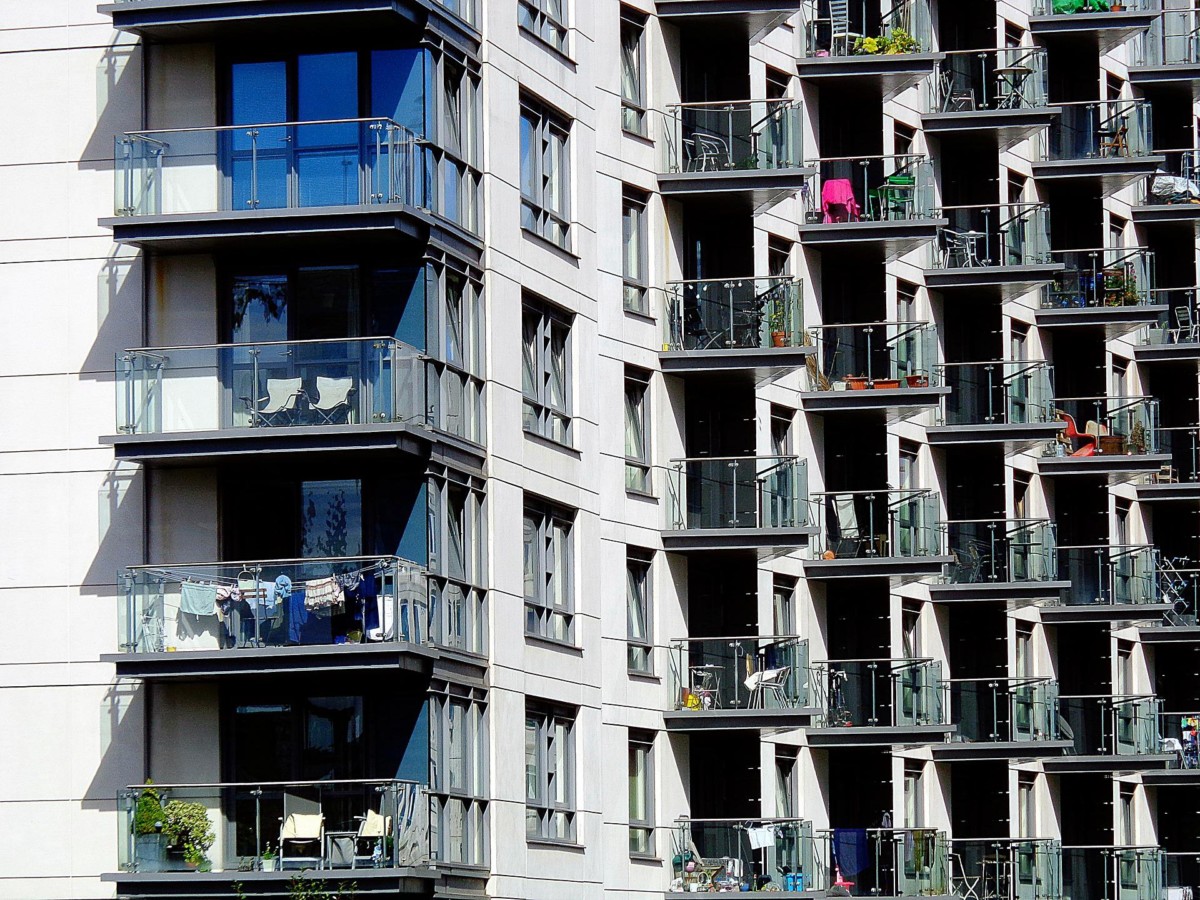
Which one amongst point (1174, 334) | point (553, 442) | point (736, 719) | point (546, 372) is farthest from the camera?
point (1174, 334)

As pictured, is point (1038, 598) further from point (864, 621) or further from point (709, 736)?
point (709, 736)

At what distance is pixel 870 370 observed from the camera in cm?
4994

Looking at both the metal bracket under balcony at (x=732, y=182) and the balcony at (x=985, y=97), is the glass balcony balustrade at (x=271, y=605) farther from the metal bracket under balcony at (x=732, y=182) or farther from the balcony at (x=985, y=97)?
the balcony at (x=985, y=97)

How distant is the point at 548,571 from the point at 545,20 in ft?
28.1

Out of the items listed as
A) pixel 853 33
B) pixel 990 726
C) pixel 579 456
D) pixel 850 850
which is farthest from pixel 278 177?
pixel 990 726

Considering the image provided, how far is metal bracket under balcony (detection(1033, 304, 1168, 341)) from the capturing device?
193 feet

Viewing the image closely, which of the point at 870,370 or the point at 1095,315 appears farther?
the point at 1095,315

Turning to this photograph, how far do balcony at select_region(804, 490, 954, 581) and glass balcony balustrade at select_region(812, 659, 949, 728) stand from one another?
1.70 meters

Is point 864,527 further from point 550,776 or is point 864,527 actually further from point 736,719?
point 550,776

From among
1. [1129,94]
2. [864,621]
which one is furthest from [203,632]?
[1129,94]

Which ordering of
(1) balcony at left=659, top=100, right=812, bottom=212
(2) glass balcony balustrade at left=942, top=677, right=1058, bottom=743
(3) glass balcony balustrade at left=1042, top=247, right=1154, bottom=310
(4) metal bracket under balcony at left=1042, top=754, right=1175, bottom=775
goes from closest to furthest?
(1) balcony at left=659, top=100, right=812, bottom=212
(2) glass balcony balustrade at left=942, top=677, right=1058, bottom=743
(4) metal bracket under balcony at left=1042, top=754, right=1175, bottom=775
(3) glass balcony balustrade at left=1042, top=247, right=1154, bottom=310

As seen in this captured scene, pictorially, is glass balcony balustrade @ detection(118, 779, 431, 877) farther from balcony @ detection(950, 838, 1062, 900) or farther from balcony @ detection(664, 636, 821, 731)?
balcony @ detection(950, 838, 1062, 900)

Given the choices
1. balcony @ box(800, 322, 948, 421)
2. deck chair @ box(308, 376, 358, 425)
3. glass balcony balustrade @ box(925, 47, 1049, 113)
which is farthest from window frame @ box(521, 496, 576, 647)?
glass balcony balustrade @ box(925, 47, 1049, 113)

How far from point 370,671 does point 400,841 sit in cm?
229
